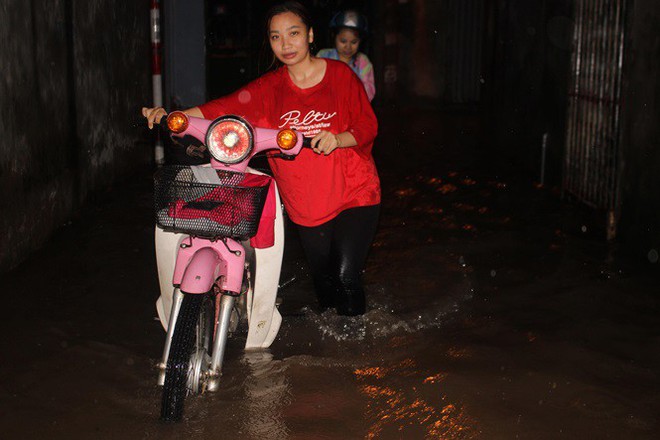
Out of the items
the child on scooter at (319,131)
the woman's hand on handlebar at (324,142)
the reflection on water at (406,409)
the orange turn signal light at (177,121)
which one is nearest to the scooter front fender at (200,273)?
the orange turn signal light at (177,121)

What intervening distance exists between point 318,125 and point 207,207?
917mm

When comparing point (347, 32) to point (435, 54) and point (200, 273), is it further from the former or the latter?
point (435, 54)

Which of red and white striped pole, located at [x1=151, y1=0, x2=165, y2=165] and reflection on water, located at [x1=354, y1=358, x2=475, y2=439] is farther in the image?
red and white striped pole, located at [x1=151, y1=0, x2=165, y2=165]

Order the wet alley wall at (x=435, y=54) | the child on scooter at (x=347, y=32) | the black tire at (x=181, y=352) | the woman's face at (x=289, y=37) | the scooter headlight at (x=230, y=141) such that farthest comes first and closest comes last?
the wet alley wall at (x=435, y=54)
the child on scooter at (x=347, y=32)
the woman's face at (x=289, y=37)
the scooter headlight at (x=230, y=141)
the black tire at (x=181, y=352)

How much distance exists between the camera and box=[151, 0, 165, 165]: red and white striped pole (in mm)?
9859

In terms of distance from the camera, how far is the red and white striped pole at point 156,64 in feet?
32.3

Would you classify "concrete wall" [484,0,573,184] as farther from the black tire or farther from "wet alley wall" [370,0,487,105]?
the black tire

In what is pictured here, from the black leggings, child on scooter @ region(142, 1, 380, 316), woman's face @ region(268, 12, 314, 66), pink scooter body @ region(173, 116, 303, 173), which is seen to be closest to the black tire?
pink scooter body @ region(173, 116, 303, 173)

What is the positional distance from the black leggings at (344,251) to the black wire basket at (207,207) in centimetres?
104

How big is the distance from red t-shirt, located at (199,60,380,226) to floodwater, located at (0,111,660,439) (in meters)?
0.84

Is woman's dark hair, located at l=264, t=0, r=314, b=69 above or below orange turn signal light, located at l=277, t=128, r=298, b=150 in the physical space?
above

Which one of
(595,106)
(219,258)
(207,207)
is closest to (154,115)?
(207,207)

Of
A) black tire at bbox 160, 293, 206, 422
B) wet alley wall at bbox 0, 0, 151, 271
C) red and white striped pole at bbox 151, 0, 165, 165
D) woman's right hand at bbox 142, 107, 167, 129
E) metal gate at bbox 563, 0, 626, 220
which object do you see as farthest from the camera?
red and white striped pole at bbox 151, 0, 165, 165

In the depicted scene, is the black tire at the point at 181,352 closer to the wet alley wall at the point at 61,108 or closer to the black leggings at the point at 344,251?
the black leggings at the point at 344,251
